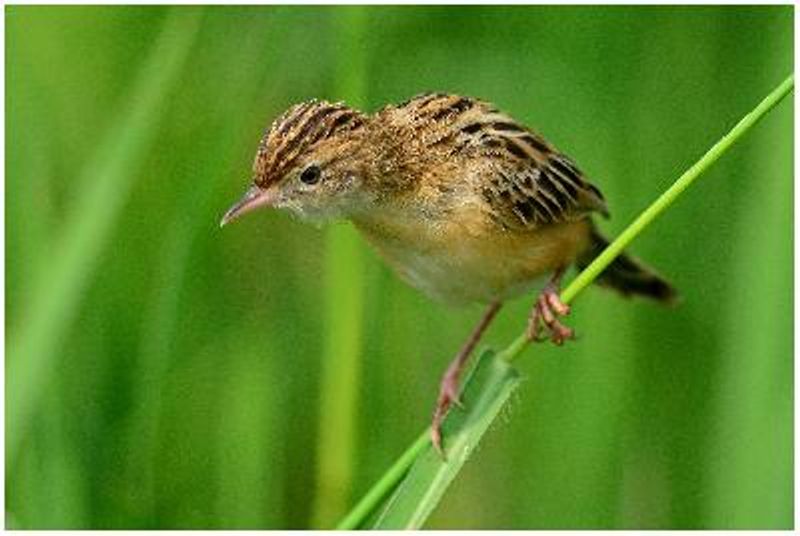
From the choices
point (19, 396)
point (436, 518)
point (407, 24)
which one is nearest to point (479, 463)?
point (436, 518)

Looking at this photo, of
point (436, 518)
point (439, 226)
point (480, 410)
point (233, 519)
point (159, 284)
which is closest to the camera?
point (480, 410)

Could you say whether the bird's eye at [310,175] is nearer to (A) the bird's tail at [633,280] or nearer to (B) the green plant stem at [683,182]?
(B) the green plant stem at [683,182]

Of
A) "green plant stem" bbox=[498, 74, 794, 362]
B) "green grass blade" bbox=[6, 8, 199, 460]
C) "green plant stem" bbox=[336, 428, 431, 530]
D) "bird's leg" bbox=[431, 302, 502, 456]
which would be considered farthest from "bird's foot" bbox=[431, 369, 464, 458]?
A: "green grass blade" bbox=[6, 8, 199, 460]

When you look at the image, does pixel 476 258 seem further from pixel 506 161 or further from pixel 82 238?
pixel 82 238

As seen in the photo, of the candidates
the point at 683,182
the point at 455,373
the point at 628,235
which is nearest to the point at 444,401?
the point at 455,373

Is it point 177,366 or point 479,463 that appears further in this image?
point 479,463

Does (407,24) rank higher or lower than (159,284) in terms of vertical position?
higher

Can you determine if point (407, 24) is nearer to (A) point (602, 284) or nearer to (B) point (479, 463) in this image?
(A) point (602, 284)
